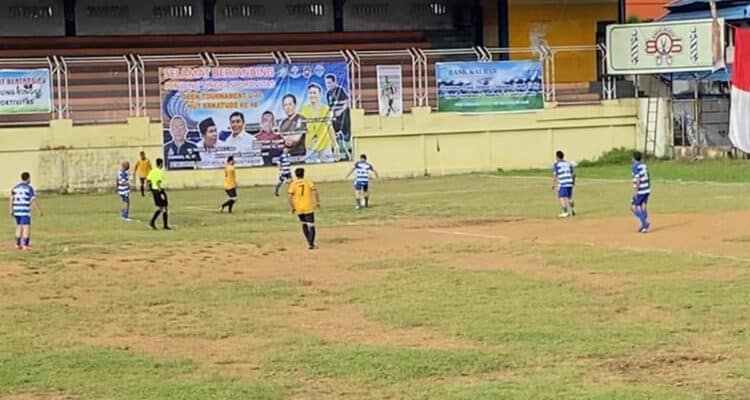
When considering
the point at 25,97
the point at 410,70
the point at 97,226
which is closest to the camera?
the point at 97,226

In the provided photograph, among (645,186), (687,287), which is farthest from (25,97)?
(687,287)

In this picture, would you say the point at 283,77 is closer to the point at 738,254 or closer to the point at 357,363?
the point at 738,254

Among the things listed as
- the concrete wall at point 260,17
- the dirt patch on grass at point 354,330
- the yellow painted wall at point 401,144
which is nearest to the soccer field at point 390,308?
the dirt patch on grass at point 354,330

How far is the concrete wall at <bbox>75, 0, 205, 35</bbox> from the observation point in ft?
175

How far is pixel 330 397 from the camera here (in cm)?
1154

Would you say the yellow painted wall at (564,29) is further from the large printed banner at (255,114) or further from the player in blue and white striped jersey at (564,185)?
the player in blue and white striped jersey at (564,185)

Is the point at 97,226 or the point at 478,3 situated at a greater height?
the point at 478,3

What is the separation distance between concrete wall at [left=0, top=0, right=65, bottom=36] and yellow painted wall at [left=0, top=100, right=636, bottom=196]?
8.77 m

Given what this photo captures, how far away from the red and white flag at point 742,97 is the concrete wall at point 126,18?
39.8m

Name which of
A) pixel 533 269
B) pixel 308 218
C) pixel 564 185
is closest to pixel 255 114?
pixel 564 185

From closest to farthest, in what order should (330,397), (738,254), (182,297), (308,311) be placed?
(330,397) → (308,311) → (182,297) → (738,254)

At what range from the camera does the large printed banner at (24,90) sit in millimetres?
45625

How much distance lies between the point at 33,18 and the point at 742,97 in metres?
41.2

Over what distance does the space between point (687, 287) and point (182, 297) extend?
667cm
